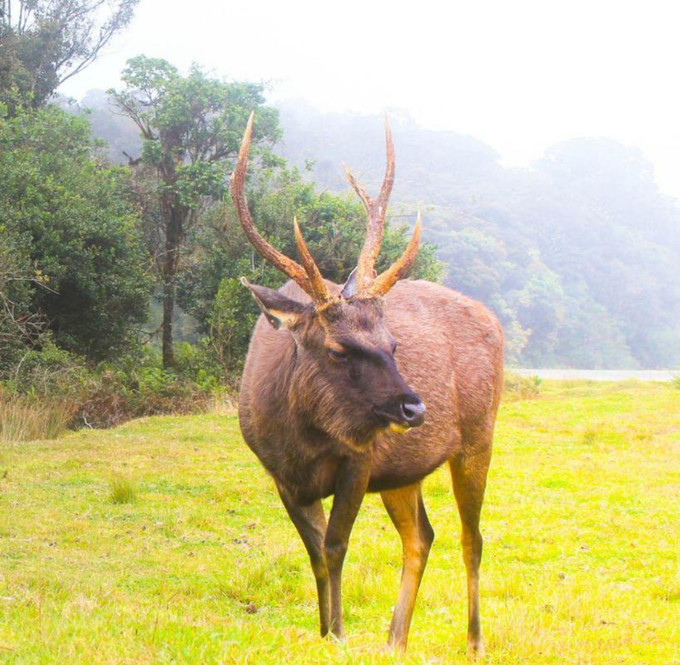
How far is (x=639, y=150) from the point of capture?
3494 inches

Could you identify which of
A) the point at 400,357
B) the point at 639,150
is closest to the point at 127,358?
the point at 400,357

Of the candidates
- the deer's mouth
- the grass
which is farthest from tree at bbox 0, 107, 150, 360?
the deer's mouth

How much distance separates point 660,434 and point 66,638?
1392 cm

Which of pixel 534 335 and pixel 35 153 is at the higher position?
pixel 35 153

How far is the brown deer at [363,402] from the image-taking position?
4.51m

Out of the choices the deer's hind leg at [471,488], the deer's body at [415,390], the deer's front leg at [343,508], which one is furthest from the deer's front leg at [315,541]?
the deer's hind leg at [471,488]

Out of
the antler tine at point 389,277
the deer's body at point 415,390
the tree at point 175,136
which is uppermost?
the tree at point 175,136

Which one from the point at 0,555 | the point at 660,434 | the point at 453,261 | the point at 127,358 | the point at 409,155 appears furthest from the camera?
the point at 409,155

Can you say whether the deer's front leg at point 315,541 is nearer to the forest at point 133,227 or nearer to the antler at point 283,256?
the antler at point 283,256

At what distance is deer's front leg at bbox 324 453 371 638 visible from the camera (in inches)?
185

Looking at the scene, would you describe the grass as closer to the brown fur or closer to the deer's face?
the brown fur

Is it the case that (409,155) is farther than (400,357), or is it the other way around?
(409,155)

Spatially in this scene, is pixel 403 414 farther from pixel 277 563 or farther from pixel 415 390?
pixel 277 563

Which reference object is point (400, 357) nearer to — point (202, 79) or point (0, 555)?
point (0, 555)
